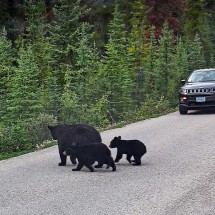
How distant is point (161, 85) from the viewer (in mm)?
31281

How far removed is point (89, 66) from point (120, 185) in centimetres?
1979

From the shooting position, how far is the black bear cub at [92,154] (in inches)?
453

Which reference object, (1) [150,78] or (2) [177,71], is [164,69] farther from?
(2) [177,71]

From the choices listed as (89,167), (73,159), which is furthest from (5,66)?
(89,167)

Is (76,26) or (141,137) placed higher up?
(76,26)

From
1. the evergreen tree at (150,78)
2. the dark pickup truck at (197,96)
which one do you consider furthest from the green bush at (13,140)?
the evergreen tree at (150,78)

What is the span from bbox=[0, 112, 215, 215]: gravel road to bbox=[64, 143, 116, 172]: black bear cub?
0.20 m

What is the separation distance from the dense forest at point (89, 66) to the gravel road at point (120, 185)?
132 inches

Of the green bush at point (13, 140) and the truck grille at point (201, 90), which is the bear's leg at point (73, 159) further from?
the truck grille at point (201, 90)

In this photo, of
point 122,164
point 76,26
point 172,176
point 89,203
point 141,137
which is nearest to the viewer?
point 89,203

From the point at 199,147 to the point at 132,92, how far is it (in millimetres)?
12605

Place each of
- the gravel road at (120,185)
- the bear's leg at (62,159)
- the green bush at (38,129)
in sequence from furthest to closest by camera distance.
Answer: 1. the green bush at (38,129)
2. the bear's leg at (62,159)
3. the gravel road at (120,185)

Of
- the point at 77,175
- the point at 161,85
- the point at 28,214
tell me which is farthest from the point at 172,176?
the point at 161,85

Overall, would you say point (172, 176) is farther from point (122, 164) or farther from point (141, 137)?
point (141, 137)
